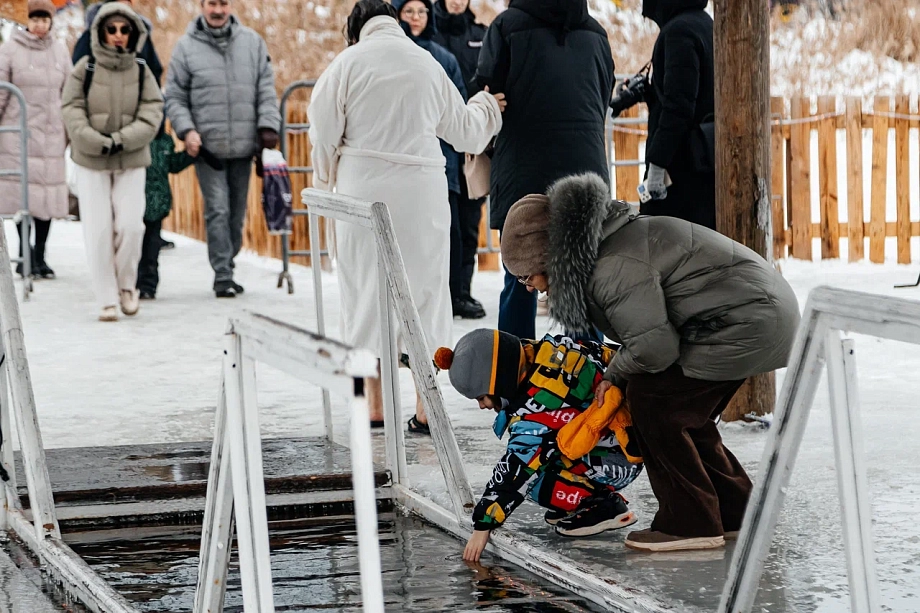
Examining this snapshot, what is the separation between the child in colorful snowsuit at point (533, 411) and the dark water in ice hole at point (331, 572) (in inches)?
7.2

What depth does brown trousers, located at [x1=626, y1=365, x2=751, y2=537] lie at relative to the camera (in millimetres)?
3664

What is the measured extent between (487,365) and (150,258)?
656cm

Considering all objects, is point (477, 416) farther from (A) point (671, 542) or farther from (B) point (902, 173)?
(B) point (902, 173)

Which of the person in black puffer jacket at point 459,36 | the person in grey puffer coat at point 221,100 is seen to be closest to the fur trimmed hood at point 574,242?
the person in black puffer jacket at point 459,36

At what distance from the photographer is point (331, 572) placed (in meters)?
3.77

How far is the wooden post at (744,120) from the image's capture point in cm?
520

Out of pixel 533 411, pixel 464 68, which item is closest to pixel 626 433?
pixel 533 411

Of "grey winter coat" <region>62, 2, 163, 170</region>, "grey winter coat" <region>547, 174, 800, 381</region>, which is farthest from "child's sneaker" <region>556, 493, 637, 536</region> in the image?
"grey winter coat" <region>62, 2, 163, 170</region>

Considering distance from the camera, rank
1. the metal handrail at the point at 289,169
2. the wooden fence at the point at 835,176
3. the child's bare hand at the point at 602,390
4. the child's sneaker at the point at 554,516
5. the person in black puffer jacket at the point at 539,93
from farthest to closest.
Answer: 1. the wooden fence at the point at 835,176
2. the metal handrail at the point at 289,169
3. the person in black puffer jacket at the point at 539,93
4. the child's sneaker at the point at 554,516
5. the child's bare hand at the point at 602,390

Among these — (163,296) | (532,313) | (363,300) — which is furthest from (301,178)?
(363,300)

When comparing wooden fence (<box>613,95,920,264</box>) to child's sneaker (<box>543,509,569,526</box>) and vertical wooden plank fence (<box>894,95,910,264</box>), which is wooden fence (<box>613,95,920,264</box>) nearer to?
vertical wooden plank fence (<box>894,95,910,264</box>)

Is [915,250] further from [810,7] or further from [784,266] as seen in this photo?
[810,7]

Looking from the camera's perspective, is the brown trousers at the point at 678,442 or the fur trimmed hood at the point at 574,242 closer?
the fur trimmed hood at the point at 574,242

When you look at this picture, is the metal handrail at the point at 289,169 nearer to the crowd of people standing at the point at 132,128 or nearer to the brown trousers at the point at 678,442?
the crowd of people standing at the point at 132,128
